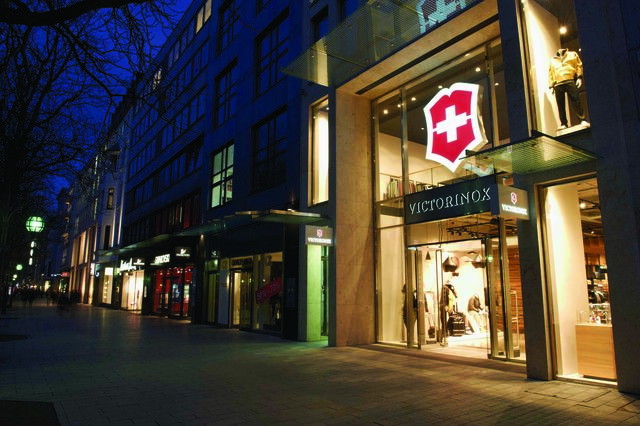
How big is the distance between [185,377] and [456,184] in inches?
292

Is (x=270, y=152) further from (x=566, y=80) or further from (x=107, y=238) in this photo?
(x=107, y=238)

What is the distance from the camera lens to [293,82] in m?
16.0

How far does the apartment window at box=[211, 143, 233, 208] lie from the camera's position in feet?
67.1

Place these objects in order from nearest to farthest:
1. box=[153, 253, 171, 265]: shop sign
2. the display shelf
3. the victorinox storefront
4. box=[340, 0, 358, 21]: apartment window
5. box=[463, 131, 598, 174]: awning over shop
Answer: box=[463, 131, 598, 174]: awning over shop → the display shelf → the victorinox storefront → box=[340, 0, 358, 21]: apartment window → box=[153, 253, 171, 265]: shop sign

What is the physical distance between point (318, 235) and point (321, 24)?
A: 7789mm

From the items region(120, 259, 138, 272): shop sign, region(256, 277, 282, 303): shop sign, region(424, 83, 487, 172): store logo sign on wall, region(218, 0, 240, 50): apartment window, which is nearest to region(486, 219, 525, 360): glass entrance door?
region(424, 83, 487, 172): store logo sign on wall

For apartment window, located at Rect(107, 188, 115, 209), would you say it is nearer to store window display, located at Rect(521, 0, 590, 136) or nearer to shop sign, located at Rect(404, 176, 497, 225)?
shop sign, located at Rect(404, 176, 497, 225)

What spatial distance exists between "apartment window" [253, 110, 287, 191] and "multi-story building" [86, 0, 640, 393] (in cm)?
9

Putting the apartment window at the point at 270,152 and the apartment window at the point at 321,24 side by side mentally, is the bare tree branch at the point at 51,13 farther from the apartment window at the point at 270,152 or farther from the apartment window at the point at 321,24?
the apartment window at the point at 270,152

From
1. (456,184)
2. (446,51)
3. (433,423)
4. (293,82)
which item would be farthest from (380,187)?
(433,423)

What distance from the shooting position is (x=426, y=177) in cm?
1209

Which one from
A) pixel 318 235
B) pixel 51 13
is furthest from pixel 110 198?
pixel 51 13

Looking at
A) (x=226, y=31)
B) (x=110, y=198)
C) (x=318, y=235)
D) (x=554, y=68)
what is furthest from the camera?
(x=110, y=198)

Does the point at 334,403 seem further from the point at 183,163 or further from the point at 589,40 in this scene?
the point at 183,163
